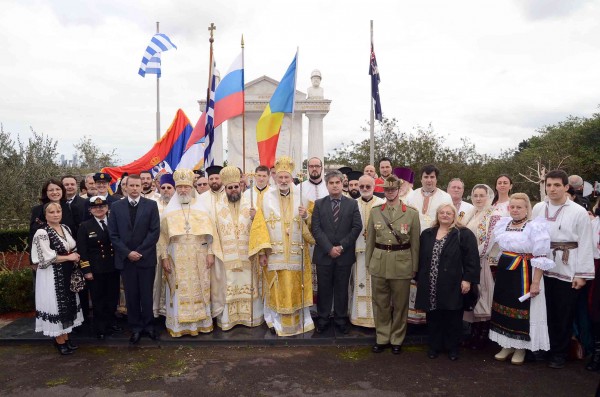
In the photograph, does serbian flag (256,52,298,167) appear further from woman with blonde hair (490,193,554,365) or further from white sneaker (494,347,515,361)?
white sneaker (494,347,515,361)

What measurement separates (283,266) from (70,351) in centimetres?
287

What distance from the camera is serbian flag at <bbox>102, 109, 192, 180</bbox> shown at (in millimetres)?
9977

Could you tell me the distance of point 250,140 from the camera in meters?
16.3

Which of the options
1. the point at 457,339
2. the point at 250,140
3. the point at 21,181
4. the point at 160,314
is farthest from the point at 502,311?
the point at 250,140

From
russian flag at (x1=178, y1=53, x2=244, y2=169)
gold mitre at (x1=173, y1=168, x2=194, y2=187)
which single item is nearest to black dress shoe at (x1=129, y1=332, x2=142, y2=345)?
gold mitre at (x1=173, y1=168, x2=194, y2=187)

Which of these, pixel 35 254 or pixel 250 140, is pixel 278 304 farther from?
pixel 250 140

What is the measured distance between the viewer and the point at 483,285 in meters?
5.72

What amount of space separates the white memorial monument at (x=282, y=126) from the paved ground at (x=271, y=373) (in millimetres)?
10769

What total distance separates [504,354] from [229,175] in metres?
4.13

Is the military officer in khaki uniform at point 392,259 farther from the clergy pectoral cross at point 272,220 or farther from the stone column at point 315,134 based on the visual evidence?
the stone column at point 315,134

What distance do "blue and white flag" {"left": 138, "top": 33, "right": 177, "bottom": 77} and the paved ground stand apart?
32.0 ft

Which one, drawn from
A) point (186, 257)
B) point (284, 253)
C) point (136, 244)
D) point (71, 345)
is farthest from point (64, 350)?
point (284, 253)

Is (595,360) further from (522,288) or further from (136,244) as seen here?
(136,244)

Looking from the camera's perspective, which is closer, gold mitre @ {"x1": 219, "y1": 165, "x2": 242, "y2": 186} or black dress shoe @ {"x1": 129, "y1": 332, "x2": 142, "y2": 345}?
black dress shoe @ {"x1": 129, "y1": 332, "x2": 142, "y2": 345}
